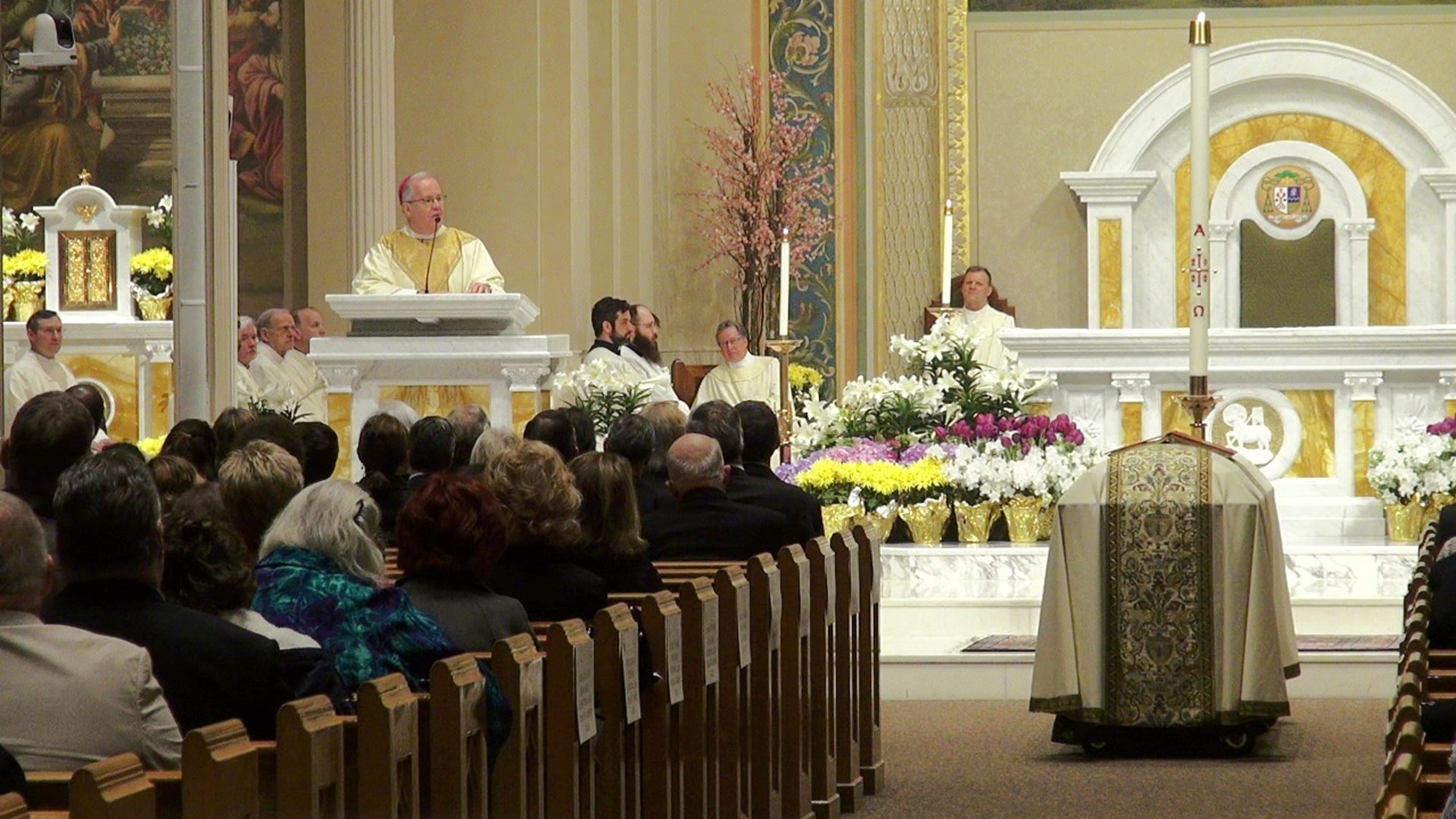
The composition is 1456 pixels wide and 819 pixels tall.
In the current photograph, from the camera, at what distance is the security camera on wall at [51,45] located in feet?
30.9

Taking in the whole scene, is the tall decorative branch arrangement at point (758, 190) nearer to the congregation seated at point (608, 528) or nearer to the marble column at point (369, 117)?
the marble column at point (369, 117)

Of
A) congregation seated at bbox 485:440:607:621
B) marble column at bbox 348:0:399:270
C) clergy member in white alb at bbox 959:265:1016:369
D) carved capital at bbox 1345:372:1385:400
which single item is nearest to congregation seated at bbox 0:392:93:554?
congregation seated at bbox 485:440:607:621

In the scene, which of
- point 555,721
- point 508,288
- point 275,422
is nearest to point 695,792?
point 555,721

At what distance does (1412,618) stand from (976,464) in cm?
487

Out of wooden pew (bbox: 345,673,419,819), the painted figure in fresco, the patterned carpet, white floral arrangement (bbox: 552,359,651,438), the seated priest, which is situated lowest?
the patterned carpet

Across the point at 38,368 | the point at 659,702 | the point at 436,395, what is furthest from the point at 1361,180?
the point at 659,702

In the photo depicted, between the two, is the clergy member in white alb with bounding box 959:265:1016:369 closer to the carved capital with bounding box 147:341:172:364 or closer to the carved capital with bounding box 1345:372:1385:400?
the carved capital with bounding box 1345:372:1385:400

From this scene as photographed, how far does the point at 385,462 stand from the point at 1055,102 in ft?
39.1

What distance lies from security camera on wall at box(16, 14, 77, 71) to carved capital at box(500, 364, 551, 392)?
2.30 m

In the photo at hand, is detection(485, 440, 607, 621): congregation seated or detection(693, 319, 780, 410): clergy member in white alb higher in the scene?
detection(693, 319, 780, 410): clergy member in white alb

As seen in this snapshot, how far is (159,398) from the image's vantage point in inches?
445

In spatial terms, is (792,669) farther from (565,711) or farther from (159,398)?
(159,398)

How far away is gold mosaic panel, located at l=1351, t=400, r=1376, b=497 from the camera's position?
11.0 meters

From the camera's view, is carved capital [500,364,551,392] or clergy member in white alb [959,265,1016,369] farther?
clergy member in white alb [959,265,1016,369]
